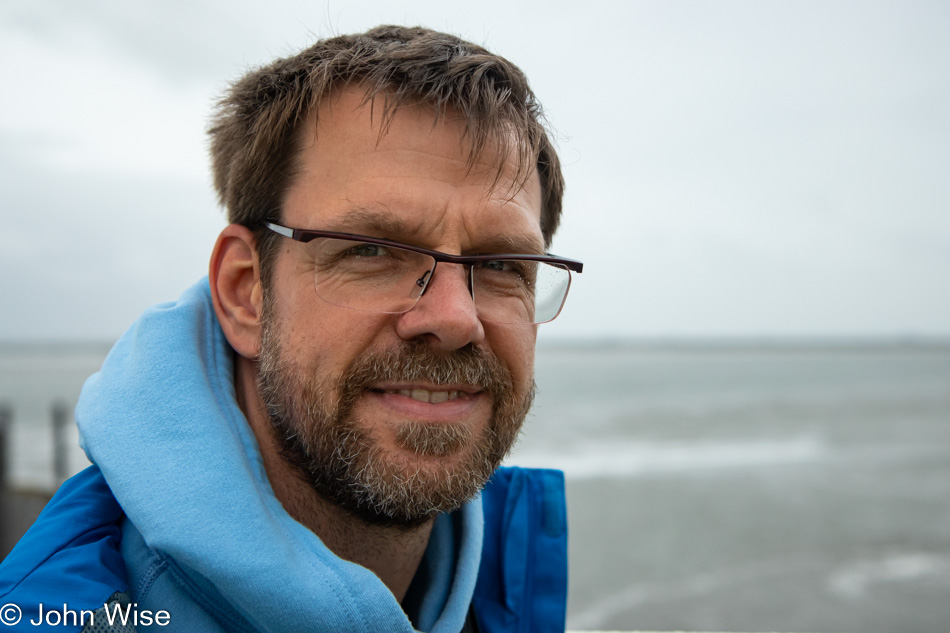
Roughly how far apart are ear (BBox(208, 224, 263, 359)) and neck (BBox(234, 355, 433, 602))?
0.10 metres

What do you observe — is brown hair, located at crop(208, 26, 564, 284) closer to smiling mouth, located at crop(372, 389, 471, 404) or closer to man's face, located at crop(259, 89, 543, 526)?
man's face, located at crop(259, 89, 543, 526)

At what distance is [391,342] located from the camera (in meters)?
1.69

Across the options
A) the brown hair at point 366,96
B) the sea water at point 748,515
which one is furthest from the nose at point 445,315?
the sea water at point 748,515

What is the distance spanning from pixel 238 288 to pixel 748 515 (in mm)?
12815

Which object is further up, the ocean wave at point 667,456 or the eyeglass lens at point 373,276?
the eyeglass lens at point 373,276

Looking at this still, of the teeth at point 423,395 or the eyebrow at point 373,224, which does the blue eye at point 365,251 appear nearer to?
the eyebrow at point 373,224

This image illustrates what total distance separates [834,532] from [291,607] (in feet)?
40.7

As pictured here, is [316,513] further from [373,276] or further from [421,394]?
[373,276]

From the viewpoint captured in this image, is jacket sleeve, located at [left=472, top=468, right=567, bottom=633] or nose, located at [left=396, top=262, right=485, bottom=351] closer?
nose, located at [left=396, top=262, right=485, bottom=351]

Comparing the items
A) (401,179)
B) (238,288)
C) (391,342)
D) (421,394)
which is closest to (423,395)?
(421,394)

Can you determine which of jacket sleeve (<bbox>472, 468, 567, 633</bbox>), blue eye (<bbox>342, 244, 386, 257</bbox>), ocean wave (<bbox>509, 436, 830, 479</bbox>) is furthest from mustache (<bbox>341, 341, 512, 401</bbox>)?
ocean wave (<bbox>509, 436, 830, 479</bbox>)

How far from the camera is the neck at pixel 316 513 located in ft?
5.95

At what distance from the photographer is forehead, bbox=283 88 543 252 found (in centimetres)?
171

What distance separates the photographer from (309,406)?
5.52 ft
